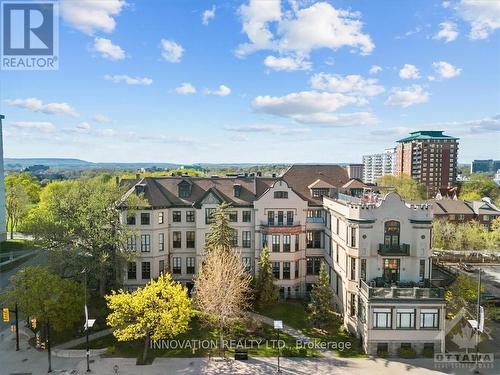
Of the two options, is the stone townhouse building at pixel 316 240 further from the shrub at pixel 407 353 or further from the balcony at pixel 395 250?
the shrub at pixel 407 353

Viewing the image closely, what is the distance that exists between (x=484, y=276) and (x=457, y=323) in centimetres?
2353

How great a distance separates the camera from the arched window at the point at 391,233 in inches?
1314

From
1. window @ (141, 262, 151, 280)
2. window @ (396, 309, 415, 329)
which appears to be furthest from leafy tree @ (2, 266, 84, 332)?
window @ (396, 309, 415, 329)

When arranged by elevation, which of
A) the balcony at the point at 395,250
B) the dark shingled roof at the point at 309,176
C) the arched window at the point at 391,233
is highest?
the dark shingled roof at the point at 309,176

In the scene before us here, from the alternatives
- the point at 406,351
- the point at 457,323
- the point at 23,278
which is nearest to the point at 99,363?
the point at 23,278

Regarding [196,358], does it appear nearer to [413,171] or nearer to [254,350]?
[254,350]

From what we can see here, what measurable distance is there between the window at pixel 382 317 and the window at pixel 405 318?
65 centimetres

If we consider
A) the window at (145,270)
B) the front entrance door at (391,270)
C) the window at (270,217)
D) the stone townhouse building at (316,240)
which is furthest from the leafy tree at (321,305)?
the window at (145,270)

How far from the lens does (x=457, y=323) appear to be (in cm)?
3322

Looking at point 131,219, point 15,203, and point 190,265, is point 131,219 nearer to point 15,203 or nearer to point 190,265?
point 190,265

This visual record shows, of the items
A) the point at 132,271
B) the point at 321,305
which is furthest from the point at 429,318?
the point at 132,271

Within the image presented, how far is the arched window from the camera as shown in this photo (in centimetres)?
3338

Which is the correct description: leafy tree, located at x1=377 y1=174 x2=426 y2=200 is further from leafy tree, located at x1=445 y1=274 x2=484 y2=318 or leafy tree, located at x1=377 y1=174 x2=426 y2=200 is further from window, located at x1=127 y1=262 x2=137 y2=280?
window, located at x1=127 y1=262 x2=137 y2=280

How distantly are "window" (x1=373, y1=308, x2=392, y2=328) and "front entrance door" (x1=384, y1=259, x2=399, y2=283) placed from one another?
396 cm
